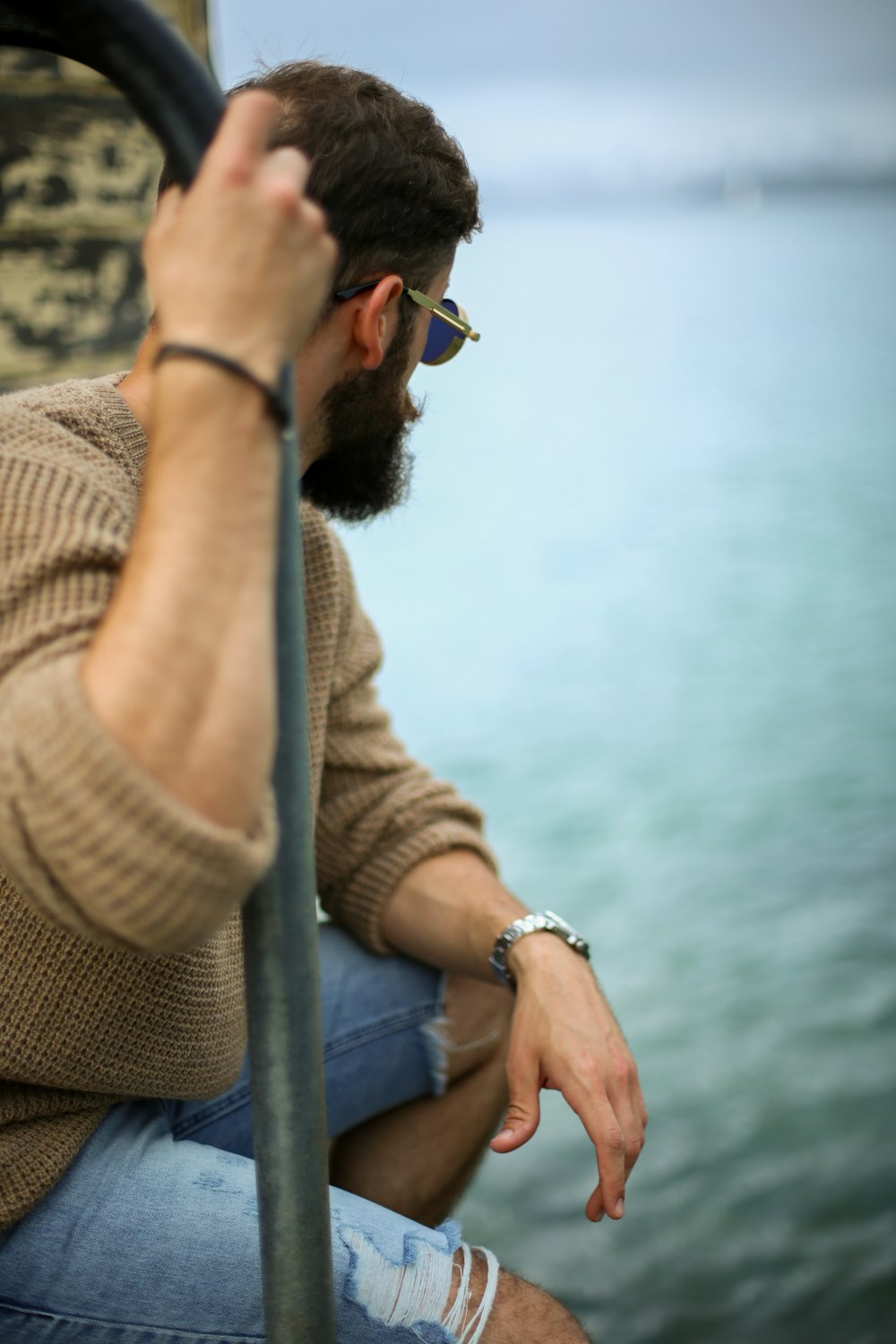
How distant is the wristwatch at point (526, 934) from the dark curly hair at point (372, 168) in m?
0.69

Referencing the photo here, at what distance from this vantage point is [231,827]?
2.09 ft

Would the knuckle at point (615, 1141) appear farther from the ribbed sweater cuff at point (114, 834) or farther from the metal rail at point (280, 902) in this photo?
the ribbed sweater cuff at point (114, 834)

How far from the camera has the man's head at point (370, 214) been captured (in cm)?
122

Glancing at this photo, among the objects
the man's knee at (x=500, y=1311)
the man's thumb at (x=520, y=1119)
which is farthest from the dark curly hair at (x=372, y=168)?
the man's knee at (x=500, y=1311)

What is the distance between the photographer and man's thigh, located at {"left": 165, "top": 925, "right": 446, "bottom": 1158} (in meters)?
1.51

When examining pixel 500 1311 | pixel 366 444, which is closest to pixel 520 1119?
pixel 500 1311

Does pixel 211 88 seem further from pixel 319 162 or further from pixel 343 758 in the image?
pixel 343 758

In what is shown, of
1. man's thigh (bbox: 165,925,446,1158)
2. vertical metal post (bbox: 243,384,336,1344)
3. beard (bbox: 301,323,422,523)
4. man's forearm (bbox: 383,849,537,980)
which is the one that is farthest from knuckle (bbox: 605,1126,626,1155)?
beard (bbox: 301,323,422,523)

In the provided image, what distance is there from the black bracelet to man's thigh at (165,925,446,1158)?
981 mm

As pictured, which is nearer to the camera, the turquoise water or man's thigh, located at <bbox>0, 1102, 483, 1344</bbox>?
man's thigh, located at <bbox>0, 1102, 483, 1344</bbox>

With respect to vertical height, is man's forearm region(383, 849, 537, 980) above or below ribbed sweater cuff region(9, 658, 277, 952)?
below

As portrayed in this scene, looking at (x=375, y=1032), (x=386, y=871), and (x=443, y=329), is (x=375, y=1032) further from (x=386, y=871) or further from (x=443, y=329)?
(x=443, y=329)

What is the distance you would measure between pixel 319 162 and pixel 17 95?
1.10 metres

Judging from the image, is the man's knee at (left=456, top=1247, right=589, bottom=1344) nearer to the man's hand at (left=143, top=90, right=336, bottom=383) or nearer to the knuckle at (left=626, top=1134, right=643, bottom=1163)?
the knuckle at (left=626, top=1134, right=643, bottom=1163)
